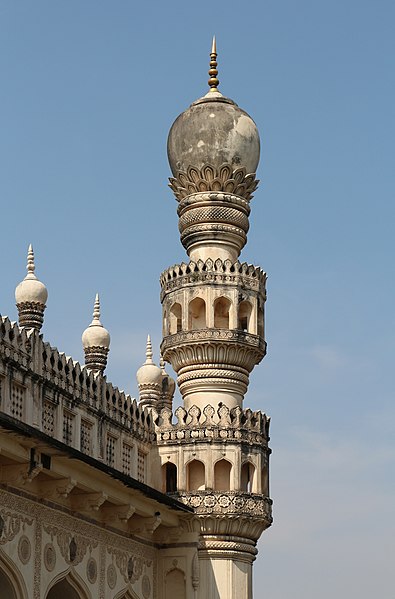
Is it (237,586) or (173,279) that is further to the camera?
(173,279)

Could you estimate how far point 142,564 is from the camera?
21750mm

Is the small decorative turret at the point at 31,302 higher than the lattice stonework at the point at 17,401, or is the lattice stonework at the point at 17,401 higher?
the small decorative turret at the point at 31,302

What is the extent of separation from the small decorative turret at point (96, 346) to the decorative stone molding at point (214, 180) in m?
3.09

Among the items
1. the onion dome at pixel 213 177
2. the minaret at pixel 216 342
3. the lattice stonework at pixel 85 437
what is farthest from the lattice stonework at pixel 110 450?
the onion dome at pixel 213 177

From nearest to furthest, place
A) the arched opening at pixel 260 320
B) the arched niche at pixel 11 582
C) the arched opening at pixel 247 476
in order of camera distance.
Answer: the arched niche at pixel 11 582
the arched opening at pixel 247 476
the arched opening at pixel 260 320

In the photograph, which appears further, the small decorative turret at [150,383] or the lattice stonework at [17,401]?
the small decorative turret at [150,383]

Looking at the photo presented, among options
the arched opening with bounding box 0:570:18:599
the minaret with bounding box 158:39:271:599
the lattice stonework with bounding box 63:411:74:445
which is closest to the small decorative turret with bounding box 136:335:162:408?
the minaret with bounding box 158:39:271:599

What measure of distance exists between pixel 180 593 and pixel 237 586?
3.20ft

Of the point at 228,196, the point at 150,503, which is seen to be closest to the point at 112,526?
the point at 150,503

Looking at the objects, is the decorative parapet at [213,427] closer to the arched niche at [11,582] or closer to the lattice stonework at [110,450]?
the lattice stonework at [110,450]

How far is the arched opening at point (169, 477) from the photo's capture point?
76.0 ft

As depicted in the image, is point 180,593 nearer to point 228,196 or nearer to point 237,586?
point 237,586

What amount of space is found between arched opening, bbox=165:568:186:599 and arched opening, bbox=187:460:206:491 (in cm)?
146

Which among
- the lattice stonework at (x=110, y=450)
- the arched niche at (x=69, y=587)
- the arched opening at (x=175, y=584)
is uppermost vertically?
the lattice stonework at (x=110, y=450)
